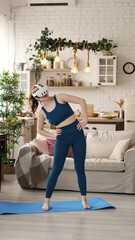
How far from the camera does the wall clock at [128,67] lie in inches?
343

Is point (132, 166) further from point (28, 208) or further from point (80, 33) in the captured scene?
point (80, 33)

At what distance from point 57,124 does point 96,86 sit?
476 cm

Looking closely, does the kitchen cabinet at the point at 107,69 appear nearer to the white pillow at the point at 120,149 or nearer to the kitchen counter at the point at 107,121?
the kitchen counter at the point at 107,121

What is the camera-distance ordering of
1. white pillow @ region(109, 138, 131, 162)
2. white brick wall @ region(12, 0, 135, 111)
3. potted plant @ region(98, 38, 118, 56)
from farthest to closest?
white brick wall @ region(12, 0, 135, 111) → potted plant @ region(98, 38, 118, 56) → white pillow @ region(109, 138, 131, 162)

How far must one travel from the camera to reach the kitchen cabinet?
8.51 m

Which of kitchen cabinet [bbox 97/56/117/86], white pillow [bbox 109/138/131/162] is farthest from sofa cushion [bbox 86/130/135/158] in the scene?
kitchen cabinet [bbox 97/56/117/86]

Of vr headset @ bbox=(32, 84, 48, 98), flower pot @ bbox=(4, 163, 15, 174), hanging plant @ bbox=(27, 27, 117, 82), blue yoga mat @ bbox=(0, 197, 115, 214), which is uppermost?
hanging plant @ bbox=(27, 27, 117, 82)

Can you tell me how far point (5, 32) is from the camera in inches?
342

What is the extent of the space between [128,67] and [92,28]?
4.03 feet

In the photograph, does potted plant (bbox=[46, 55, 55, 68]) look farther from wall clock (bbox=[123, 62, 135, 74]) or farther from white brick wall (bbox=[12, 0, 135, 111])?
wall clock (bbox=[123, 62, 135, 74])

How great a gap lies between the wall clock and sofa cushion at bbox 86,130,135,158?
10.4ft

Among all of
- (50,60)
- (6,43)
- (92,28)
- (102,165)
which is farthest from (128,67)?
(102,165)

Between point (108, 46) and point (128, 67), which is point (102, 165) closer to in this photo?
point (108, 46)

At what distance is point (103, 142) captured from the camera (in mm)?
5820
